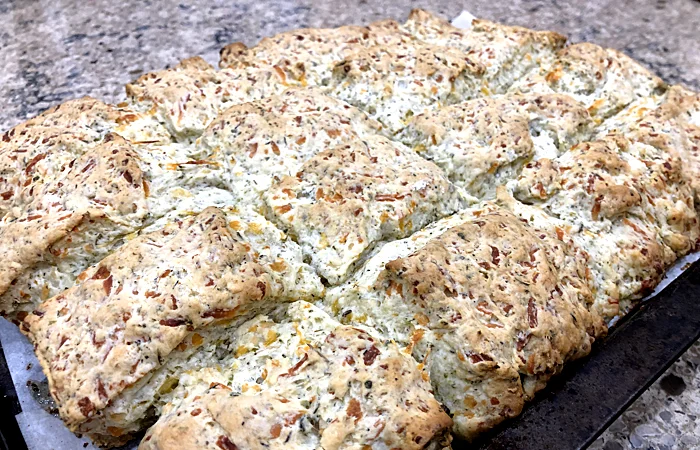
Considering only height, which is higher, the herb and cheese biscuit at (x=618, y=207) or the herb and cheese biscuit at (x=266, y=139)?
the herb and cheese biscuit at (x=266, y=139)

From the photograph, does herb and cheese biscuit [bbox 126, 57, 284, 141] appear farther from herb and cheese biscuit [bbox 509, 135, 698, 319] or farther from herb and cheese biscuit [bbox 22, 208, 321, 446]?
herb and cheese biscuit [bbox 509, 135, 698, 319]

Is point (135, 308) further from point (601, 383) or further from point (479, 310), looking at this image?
point (601, 383)

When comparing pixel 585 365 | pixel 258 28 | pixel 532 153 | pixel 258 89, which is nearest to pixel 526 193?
pixel 532 153

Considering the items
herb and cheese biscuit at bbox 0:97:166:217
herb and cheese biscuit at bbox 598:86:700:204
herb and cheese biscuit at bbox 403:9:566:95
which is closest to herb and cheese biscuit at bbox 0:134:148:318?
herb and cheese biscuit at bbox 0:97:166:217

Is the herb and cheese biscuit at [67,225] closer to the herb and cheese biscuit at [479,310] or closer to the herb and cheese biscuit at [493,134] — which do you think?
the herb and cheese biscuit at [479,310]

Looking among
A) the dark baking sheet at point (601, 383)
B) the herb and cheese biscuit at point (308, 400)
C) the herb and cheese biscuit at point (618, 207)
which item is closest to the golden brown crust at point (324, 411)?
the herb and cheese biscuit at point (308, 400)

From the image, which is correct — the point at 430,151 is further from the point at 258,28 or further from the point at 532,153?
the point at 258,28

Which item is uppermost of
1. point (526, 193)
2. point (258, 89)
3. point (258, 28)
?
point (258, 89)
